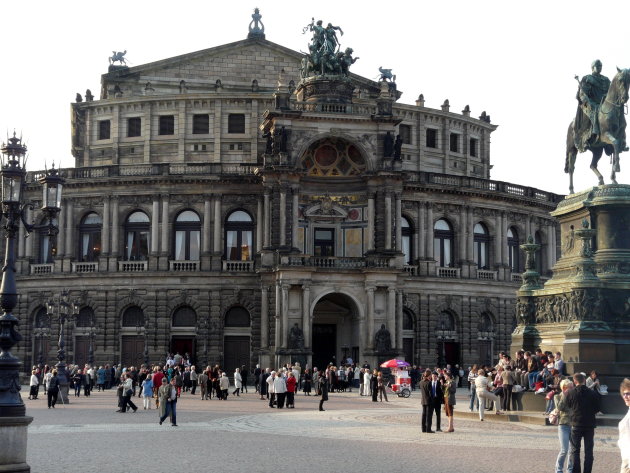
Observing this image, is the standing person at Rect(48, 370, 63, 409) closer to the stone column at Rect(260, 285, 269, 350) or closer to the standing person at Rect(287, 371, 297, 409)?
the standing person at Rect(287, 371, 297, 409)

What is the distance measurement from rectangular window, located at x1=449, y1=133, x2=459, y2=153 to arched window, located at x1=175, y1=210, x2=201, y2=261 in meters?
23.9

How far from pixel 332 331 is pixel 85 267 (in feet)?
60.3

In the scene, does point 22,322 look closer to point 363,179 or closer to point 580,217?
point 363,179

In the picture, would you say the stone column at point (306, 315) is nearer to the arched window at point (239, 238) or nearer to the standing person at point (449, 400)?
the arched window at point (239, 238)

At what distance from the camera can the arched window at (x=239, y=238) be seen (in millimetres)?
67500

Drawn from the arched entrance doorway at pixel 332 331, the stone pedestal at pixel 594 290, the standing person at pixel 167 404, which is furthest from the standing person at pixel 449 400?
the arched entrance doorway at pixel 332 331

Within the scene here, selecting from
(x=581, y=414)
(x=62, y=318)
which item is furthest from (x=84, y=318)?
(x=581, y=414)

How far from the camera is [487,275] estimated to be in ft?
234

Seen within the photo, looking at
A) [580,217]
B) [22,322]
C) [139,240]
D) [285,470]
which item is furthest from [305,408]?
[22,322]

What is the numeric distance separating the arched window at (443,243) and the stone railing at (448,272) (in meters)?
0.65

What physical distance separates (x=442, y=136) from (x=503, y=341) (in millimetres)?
18030

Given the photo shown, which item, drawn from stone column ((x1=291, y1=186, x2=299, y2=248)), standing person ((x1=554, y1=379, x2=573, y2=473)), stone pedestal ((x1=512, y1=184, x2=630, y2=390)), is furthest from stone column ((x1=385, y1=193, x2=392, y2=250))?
standing person ((x1=554, y1=379, x2=573, y2=473))

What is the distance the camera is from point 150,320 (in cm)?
6631

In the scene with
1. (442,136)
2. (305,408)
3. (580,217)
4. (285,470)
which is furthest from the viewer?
(442,136)
